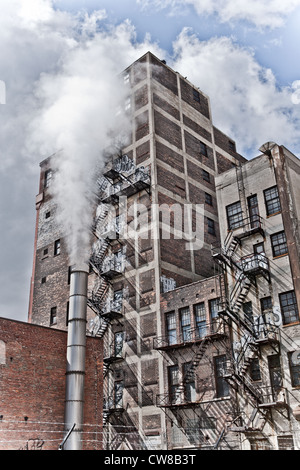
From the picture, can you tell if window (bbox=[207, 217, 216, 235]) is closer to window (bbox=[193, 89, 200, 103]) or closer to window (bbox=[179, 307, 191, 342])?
window (bbox=[179, 307, 191, 342])

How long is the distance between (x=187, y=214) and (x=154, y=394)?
42.8 feet

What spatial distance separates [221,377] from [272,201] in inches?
399

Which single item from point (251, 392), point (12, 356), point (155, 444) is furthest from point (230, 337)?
point (12, 356)

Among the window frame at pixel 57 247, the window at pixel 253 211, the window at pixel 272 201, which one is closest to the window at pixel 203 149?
the window at pixel 253 211

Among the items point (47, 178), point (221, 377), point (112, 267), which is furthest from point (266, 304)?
point (47, 178)

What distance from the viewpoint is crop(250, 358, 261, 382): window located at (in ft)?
83.1

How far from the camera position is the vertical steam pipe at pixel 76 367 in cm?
2177

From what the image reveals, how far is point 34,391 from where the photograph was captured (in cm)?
2148

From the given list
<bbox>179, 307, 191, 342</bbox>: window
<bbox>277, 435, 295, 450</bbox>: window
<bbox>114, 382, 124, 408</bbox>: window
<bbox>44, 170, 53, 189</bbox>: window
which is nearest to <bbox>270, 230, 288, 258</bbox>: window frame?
<bbox>179, 307, 191, 342</bbox>: window

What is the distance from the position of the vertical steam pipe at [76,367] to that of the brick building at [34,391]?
445 millimetres

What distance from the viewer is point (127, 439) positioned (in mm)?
30703

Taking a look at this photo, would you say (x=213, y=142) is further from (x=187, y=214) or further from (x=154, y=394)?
(x=154, y=394)

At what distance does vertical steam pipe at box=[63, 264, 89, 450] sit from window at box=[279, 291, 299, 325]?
10.1 metres

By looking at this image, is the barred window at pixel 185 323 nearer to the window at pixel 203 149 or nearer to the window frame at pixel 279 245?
the window frame at pixel 279 245
